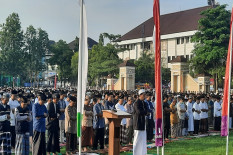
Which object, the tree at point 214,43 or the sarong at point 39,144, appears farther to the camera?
the tree at point 214,43

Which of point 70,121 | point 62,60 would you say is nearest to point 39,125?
point 70,121

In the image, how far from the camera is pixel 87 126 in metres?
11.5

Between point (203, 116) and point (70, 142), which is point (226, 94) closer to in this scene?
point (70, 142)

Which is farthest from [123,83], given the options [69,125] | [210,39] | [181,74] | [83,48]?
[83,48]

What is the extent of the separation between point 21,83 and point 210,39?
36172 millimetres

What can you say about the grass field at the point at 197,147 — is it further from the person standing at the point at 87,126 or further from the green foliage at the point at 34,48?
the green foliage at the point at 34,48

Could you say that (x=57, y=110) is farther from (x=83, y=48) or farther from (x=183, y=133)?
(x=183, y=133)

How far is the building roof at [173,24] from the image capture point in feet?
196

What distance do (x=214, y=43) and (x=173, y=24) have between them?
27.4 meters

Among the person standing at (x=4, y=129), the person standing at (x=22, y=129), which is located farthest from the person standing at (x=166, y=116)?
the person standing at (x=22, y=129)

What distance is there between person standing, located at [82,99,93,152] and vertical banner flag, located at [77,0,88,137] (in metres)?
4.46

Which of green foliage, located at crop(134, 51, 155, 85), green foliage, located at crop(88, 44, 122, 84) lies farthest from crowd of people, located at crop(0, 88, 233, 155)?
green foliage, located at crop(134, 51, 155, 85)

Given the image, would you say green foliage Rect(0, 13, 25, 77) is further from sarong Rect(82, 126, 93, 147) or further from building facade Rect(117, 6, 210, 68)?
sarong Rect(82, 126, 93, 147)

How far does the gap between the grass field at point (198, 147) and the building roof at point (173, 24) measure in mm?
44725
